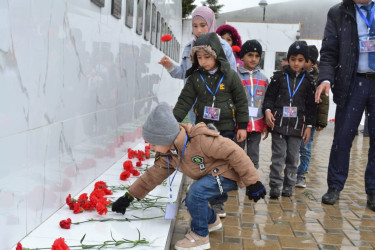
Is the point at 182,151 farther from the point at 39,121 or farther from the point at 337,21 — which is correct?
the point at 337,21

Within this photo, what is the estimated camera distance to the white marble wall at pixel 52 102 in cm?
238

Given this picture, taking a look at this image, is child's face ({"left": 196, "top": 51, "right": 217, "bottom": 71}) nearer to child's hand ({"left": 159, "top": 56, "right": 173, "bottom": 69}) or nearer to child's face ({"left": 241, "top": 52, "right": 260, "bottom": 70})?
child's hand ({"left": 159, "top": 56, "right": 173, "bottom": 69})

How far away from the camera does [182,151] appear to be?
2811mm

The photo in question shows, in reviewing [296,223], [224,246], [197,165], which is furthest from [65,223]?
[296,223]

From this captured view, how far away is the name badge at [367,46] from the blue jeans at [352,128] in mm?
257

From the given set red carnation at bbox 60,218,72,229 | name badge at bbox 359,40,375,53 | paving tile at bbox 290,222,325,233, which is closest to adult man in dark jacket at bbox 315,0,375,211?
name badge at bbox 359,40,375,53

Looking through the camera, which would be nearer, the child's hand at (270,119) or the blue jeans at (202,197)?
the blue jeans at (202,197)

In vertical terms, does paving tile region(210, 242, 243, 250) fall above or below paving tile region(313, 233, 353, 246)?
above

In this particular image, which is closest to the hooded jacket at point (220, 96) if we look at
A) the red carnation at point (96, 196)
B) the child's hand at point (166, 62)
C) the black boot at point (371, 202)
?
the child's hand at point (166, 62)

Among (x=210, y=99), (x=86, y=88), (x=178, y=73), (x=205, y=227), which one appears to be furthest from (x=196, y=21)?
(x=205, y=227)

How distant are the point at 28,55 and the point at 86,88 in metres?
1.23

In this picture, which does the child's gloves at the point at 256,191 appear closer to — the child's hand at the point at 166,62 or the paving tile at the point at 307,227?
the paving tile at the point at 307,227

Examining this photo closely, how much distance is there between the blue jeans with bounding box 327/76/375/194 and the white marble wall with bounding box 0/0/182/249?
229 centimetres

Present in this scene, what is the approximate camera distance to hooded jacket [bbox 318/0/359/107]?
13.2 ft
